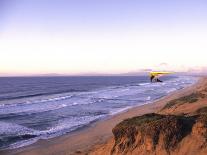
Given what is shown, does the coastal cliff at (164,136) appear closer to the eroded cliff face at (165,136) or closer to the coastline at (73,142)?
the eroded cliff face at (165,136)

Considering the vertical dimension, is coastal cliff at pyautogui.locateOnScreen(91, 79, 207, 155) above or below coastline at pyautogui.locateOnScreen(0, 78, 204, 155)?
above

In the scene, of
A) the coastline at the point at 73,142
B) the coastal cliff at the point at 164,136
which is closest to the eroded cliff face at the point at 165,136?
the coastal cliff at the point at 164,136

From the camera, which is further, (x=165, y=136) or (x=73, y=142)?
(x=73, y=142)

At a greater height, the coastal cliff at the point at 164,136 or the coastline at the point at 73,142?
the coastal cliff at the point at 164,136

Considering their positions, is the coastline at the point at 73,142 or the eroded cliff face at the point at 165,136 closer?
the eroded cliff face at the point at 165,136

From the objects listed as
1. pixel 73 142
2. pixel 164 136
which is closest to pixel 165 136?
pixel 164 136

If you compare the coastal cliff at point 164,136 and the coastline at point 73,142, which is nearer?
the coastal cliff at point 164,136

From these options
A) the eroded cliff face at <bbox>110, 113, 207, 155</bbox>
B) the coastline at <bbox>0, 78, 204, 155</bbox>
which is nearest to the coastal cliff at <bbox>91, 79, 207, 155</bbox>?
the eroded cliff face at <bbox>110, 113, 207, 155</bbox>

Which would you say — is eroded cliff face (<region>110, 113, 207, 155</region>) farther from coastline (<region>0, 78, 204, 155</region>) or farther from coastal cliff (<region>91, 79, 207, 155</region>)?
coastline (<region>0, 78, 204, 155</region>)

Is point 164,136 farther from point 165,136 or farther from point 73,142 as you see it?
point 73,142

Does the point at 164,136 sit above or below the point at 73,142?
above
